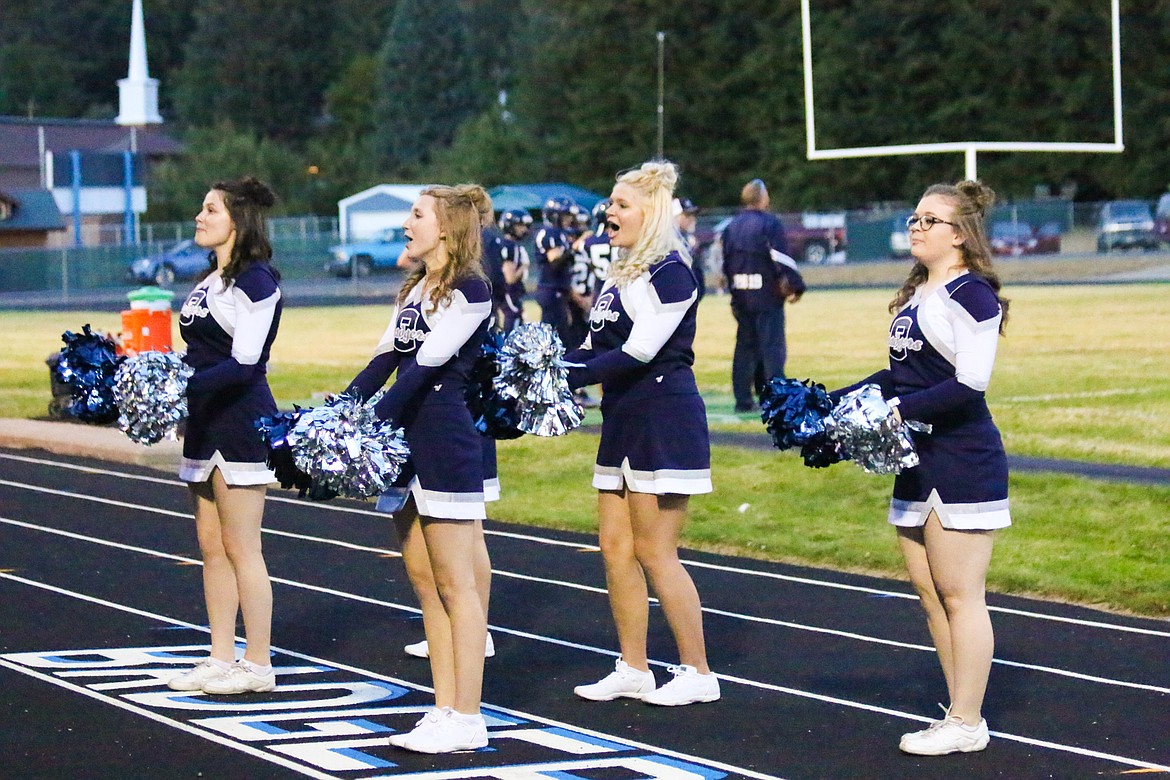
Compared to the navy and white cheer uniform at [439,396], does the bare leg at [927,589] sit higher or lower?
lower

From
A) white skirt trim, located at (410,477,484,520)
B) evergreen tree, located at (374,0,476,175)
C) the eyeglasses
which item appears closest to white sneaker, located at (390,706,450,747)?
white skirt trim, located at (410,477,484,520)

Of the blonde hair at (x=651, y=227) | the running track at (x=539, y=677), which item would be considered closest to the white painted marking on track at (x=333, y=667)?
the running track at (x=539, y=677)

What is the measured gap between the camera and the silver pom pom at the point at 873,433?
584cm

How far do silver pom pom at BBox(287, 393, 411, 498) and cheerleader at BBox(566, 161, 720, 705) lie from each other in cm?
91

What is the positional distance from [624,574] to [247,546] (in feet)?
4.42

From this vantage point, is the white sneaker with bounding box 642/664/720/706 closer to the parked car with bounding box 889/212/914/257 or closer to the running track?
the running track

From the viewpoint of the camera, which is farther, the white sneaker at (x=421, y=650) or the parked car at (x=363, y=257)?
the parked car at (x=363, y=257)

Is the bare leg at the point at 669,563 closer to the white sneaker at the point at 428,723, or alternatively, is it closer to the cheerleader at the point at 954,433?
the cheerleader at the point at 954,433

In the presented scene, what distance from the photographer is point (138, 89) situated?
9256cm

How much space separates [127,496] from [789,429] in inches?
298

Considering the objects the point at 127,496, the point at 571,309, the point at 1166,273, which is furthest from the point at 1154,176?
the point at 127,496

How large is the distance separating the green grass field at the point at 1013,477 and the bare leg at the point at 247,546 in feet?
2.30

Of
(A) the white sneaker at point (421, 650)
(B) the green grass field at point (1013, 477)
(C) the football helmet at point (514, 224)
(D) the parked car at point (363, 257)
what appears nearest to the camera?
(A) the white sneaker at point (421, 650)

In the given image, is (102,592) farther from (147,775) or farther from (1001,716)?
(1001,716)
